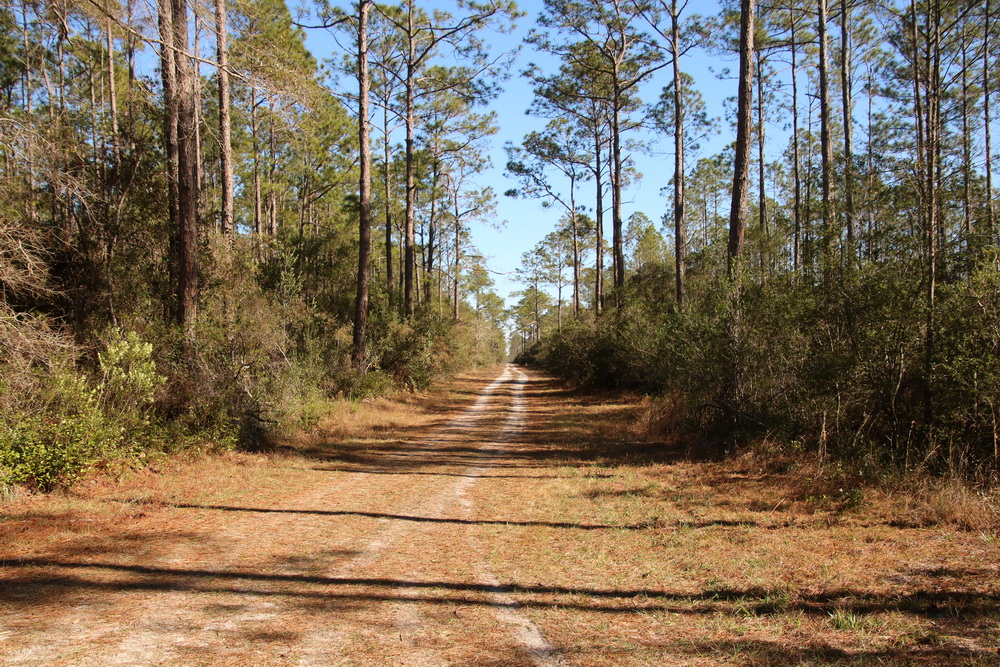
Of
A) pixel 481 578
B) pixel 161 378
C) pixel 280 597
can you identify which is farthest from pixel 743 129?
pixel 280 597

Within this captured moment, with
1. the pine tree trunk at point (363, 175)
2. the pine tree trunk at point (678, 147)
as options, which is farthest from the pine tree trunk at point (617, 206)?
the pine tree trunk at point (363, 175)

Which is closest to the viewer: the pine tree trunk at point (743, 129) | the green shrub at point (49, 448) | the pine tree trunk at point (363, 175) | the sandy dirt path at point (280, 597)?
the sandy dirt path at point (280, 597)

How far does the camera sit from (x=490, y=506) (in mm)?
7254

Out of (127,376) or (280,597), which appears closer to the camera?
(280,597)

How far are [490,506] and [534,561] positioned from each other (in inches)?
80.8

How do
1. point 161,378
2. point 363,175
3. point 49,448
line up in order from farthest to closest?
point 363,175 < point 161,378 < point 49,448

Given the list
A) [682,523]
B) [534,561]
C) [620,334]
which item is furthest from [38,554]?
[620,334]

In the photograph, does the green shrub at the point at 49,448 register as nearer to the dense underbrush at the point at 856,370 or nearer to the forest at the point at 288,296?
the forest at the point at 288,296

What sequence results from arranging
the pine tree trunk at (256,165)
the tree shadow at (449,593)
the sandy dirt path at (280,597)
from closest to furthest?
the sandy dirt path at (280,597) < the tree shadow at (449,593) < the pine tree trunk at (256,165)

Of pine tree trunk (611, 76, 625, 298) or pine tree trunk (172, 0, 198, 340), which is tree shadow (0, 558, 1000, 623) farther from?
pine tree trunk (611, 76, 625, 298)

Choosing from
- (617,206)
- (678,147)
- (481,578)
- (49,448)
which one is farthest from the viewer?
(617,206)

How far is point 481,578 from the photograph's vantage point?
15.8 ft

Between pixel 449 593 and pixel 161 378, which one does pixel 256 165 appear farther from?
pixel 449 593

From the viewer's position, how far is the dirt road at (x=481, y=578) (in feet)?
11.6
